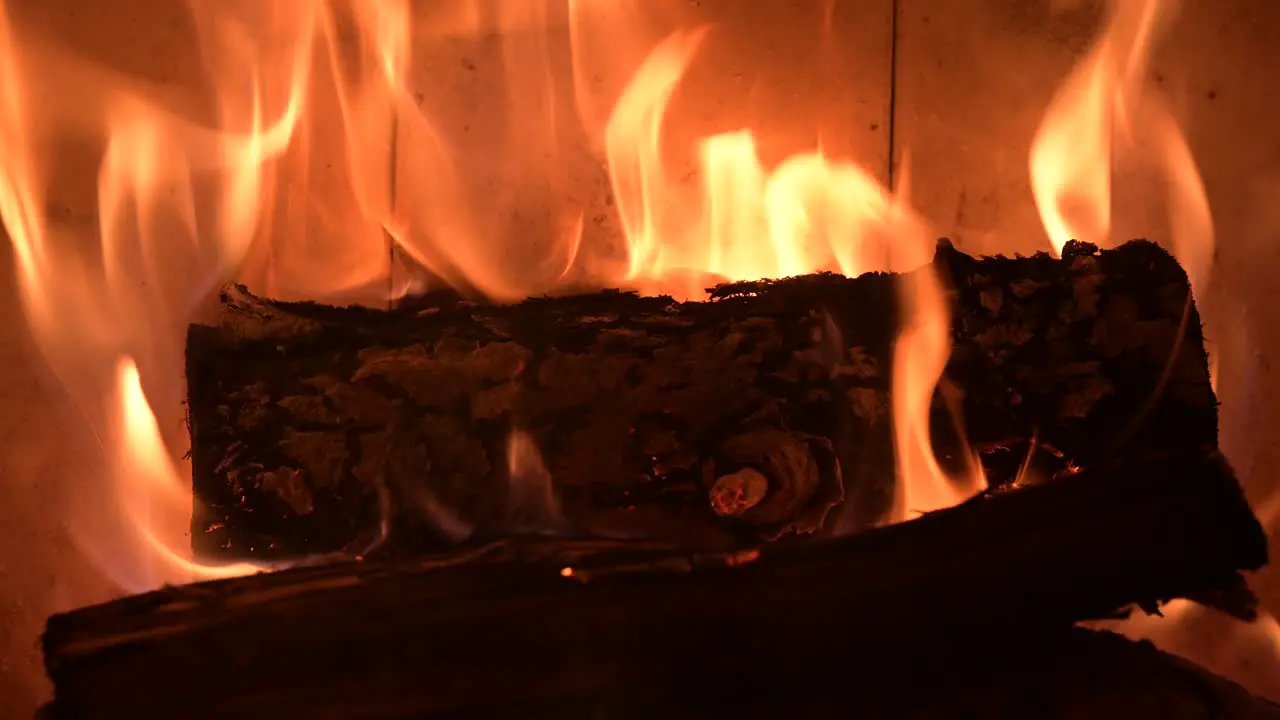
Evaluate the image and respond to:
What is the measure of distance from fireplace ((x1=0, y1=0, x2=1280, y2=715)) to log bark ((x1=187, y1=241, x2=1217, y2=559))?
38 centimetres

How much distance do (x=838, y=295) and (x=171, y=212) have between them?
43.4 inches

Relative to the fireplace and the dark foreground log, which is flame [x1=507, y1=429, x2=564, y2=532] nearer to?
the dark foreground log

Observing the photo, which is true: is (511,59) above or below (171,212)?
above

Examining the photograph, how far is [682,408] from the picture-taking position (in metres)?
1.10

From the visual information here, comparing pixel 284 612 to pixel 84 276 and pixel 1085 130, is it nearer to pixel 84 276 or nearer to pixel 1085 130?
pixel 84 276

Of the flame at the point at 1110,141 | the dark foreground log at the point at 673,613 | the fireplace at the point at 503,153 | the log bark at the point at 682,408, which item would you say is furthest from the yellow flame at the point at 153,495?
the flame at the point at 1110,141

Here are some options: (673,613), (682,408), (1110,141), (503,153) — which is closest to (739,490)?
(682,408)

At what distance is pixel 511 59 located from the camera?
1.52 meters

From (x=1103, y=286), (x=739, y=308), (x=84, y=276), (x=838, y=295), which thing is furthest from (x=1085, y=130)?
(x=84, y=276)

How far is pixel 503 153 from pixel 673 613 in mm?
897

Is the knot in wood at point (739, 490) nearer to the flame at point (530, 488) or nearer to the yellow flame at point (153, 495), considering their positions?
the flame at point (530, 488)

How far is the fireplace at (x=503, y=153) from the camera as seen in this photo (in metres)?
A: 1.51

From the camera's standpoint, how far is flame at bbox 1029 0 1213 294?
151 centimetres

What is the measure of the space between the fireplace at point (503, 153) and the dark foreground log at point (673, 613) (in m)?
0.64
